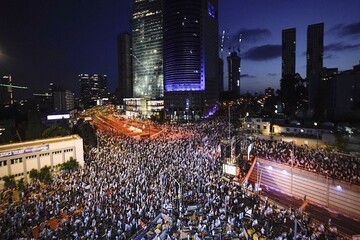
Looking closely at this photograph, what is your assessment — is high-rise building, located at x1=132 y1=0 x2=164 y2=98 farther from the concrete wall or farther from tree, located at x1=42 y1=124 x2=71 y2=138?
the concrete wall

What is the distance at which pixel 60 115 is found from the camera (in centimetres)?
6562

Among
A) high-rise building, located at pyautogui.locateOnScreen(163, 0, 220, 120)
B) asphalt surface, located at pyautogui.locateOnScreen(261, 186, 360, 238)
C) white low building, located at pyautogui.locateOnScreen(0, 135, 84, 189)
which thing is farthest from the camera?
high-rise building, located at pyautogui.locateOnScreen(163, 0, 220, 120)

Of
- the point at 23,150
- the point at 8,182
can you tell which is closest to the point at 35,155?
the point at 23,150

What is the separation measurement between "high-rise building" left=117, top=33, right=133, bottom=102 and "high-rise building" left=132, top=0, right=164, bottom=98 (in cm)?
3343

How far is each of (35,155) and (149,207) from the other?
50.2ft

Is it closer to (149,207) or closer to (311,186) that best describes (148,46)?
(311,186)

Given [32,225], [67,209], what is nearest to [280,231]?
[67,209]

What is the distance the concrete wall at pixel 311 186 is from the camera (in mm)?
17078

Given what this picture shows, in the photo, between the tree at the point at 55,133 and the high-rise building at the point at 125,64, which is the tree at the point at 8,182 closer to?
the tree at the point at 55,133

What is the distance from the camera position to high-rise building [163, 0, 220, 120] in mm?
93812

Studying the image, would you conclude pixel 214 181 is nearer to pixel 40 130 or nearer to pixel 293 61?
pixel 40 130

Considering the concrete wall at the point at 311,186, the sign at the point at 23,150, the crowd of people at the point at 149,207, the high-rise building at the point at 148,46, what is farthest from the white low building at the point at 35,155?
the high-rise building at the point at 148,46

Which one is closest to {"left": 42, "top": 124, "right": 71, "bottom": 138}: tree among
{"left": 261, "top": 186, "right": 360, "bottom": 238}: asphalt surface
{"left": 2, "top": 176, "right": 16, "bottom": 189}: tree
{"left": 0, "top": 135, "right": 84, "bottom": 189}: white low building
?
{"left": 0, "top": 135, "right": 84, "bottom": 189}: white low building

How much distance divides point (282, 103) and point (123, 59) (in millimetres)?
126009
